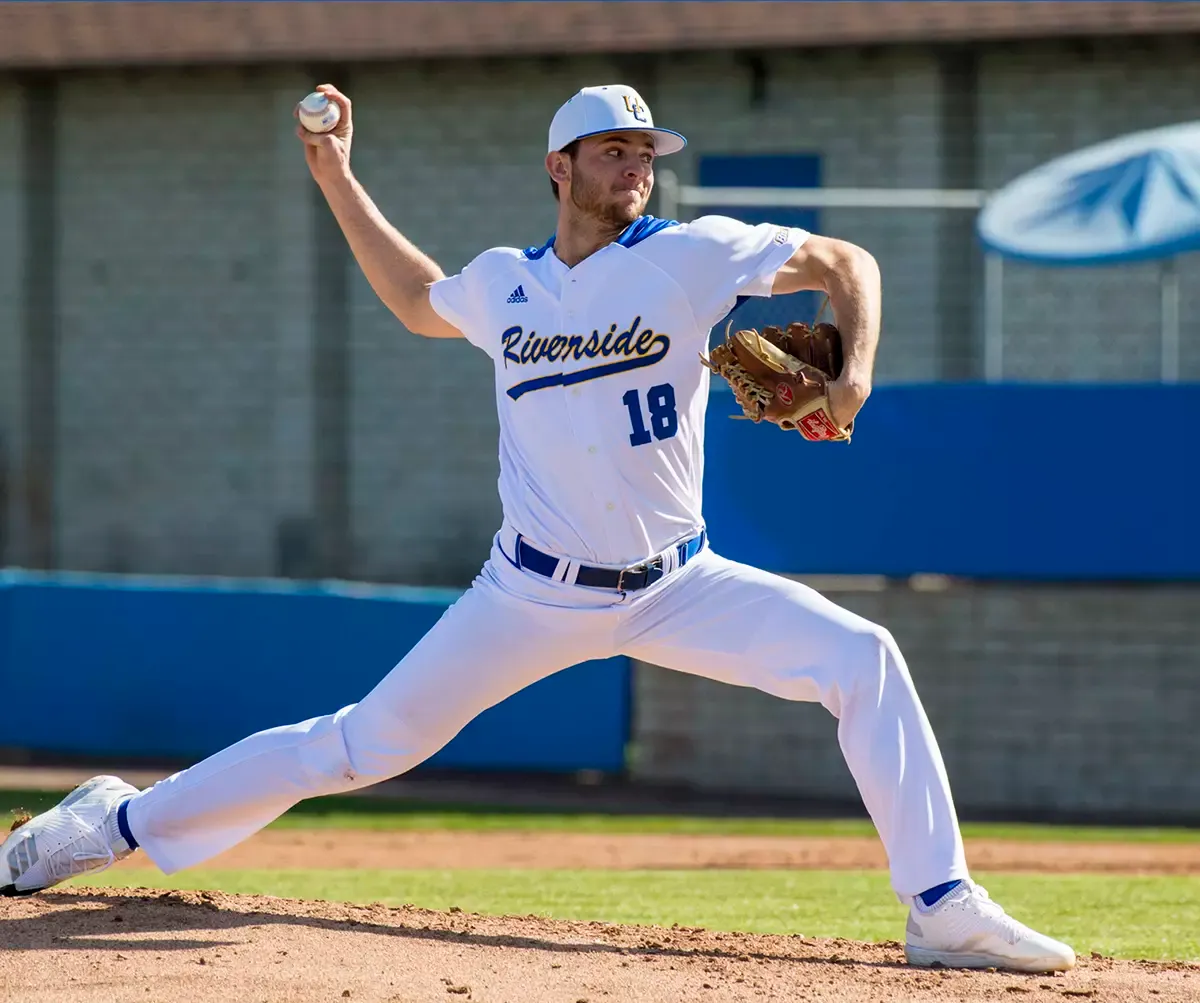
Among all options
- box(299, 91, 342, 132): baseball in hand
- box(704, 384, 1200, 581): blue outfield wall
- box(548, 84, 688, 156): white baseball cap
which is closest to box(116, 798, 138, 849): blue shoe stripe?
box(299, 91, 342, 132): baseball in hand

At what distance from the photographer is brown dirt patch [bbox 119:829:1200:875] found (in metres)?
8.28

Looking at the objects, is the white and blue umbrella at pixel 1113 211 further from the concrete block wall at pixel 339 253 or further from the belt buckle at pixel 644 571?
the belt buckle at pixel 644 571

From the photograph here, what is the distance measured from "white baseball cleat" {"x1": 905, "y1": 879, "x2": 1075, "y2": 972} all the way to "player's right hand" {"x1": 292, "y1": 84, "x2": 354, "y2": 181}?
8.41 ft

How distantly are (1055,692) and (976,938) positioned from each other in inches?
254

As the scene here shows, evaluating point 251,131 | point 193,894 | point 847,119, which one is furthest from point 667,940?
point 251,131

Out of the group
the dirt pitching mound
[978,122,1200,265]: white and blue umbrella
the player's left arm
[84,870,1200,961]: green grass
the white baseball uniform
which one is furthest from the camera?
[978,122,1200,265]: white and blue umbrella

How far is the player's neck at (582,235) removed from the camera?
4.71 metres

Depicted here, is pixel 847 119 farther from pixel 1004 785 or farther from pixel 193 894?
pixel 193 894

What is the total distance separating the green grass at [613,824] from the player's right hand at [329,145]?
17.3 feet

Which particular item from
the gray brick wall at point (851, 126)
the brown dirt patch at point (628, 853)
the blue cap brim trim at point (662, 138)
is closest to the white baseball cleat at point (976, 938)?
the blue cap brim trim at point (662, 138)

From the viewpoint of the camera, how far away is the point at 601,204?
468cm

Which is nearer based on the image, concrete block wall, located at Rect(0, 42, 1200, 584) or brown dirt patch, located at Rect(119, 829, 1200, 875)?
brown dirt patch, located at Rect(119, 829, 1200, 875)

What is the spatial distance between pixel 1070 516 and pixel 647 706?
109 inches

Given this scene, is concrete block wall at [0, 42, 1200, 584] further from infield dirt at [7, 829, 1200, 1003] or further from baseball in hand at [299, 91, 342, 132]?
infield dirt at [7, 829, 1200, 1003]
